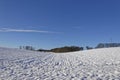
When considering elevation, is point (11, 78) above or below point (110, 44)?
below

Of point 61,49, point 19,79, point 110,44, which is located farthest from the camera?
point 61,49

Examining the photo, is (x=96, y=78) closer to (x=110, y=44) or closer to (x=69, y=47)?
(x=110, y=44)

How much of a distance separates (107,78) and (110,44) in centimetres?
5121

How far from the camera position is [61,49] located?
7119cm

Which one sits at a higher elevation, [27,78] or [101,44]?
[101,44]

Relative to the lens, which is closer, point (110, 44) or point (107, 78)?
point (107, 78)

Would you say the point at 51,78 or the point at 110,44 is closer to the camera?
the point at 51,78

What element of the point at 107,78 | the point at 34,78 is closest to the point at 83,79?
the point at 107,78

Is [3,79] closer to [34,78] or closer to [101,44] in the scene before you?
[34,78]

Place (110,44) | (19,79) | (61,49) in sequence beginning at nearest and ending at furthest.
→ 1. (19,79)
2. (110,44)
3. (61,49)

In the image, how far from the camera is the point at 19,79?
9.07m

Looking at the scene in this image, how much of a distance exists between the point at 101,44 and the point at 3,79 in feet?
176

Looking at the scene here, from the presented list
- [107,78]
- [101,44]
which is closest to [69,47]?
[101,44]

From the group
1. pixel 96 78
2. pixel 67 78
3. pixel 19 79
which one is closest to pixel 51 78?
pixel 67 78
